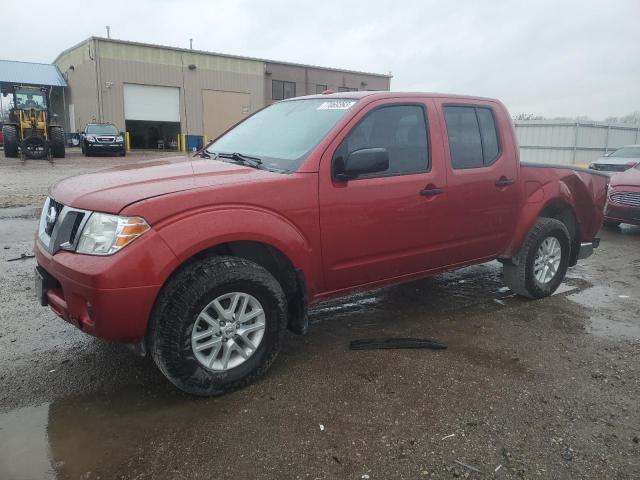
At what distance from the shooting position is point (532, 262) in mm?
4879

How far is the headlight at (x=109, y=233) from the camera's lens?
2695mm

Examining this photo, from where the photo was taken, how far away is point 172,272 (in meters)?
2.84

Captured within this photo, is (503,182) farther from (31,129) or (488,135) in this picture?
(31,129)

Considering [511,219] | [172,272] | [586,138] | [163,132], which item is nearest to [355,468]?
[172,272]

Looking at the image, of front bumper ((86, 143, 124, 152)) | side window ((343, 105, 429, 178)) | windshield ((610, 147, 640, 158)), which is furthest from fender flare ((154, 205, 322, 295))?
front bumper ((86, 143, 124, 152))

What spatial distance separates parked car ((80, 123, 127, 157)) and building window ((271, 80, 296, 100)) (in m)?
16.9

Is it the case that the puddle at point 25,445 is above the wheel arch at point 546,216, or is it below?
below

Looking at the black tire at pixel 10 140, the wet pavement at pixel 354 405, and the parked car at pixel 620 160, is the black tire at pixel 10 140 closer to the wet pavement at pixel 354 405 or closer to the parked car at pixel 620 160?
the wet pavement at pixel 354 405

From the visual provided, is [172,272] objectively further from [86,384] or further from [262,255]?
[86,384]

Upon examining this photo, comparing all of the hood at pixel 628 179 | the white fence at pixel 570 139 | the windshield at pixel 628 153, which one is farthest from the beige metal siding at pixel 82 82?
the hood at pixel 628 179

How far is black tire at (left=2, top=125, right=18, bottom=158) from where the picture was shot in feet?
72.1

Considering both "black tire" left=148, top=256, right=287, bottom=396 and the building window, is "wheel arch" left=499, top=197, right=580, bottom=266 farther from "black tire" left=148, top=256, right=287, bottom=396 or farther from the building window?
the building window

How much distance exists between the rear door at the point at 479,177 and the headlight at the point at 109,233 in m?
2.43

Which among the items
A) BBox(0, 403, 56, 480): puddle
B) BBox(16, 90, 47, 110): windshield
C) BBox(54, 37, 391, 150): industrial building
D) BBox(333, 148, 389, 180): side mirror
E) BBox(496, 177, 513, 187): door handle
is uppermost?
BBox(54, 37, 391, 150): industrial building
